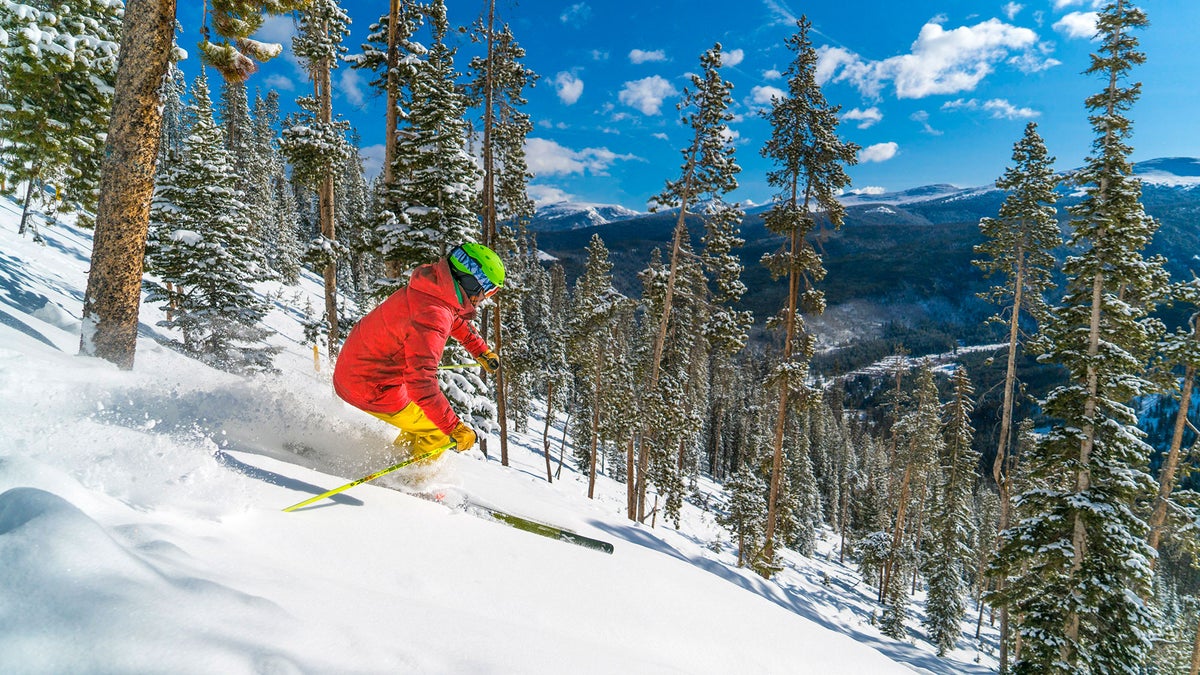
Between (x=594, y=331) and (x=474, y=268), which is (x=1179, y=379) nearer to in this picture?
(x=594, y=331)

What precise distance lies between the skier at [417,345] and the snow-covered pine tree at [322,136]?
10.4 meters

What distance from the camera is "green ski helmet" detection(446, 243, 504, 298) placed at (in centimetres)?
467

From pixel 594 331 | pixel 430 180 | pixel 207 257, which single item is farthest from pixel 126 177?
pixel 594 331

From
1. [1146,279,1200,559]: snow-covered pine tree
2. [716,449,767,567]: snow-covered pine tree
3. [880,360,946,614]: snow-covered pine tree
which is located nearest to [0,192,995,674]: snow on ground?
[1146,279,1200,559]: snow-covered pine tree

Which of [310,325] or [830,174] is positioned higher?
[830,174]

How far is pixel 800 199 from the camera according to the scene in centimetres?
1614

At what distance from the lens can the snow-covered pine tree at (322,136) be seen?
13336mm

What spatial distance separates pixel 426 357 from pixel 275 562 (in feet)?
6.96

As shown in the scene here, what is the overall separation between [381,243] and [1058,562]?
1704cm

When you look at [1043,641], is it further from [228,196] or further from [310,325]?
[228,196]

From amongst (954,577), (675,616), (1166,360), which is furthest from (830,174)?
(954,577)

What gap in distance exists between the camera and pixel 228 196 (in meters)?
18.5

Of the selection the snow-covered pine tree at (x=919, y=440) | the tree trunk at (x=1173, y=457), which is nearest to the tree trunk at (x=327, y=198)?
the tree trunk at (x=1173, y=457)

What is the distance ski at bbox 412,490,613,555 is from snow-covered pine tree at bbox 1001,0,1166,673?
11596 mm
